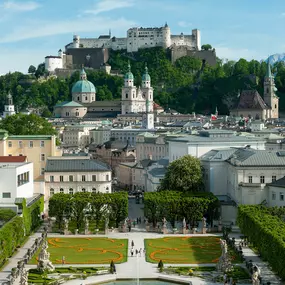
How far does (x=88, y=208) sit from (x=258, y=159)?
732 inches

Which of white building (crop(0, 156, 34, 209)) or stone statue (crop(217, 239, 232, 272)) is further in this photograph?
white building (crop(0, 156, 34, 209))

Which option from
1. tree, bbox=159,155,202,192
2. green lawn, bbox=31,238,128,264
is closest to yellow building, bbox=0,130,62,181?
tree, bbox=159,155,202,192

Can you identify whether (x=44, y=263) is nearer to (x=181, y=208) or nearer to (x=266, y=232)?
(x=266, y=232)

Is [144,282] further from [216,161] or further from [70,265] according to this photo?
[216,161]

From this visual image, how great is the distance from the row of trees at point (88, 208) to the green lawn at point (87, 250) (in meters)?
5.80

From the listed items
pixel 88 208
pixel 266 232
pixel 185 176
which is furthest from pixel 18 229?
pixel 185 176

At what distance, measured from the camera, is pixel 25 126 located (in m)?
134

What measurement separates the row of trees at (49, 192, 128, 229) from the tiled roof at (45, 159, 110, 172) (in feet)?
37.8

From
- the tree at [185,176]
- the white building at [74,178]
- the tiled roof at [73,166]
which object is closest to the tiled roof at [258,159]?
the tree at [185,176]

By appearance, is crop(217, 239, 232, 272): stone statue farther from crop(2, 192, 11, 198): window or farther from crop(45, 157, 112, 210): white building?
crop(45, 157, 112, 210): white building

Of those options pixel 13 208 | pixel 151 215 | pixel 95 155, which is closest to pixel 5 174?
pixel 13 208

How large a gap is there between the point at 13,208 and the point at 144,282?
23.6 m

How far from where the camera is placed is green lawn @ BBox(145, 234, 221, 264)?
6271 centimetres

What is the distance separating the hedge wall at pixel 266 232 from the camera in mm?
53781
